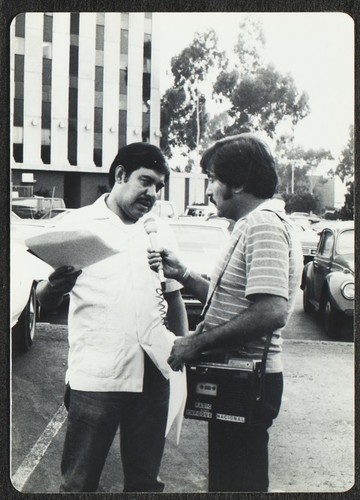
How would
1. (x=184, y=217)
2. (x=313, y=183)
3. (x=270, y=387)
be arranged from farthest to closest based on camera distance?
(x=313, y=183) → (x=184, y=217) → (x=270, y=387)

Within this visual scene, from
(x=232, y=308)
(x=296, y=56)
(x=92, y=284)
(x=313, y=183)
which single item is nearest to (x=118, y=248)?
(x=92, y=284)

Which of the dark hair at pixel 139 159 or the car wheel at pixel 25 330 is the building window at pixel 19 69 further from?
the car wheel at pixel 25 330

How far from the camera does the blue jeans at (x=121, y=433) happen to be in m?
1.74

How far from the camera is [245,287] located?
1.54 m

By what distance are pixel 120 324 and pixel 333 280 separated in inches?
37.8

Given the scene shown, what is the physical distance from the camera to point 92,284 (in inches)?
68.6

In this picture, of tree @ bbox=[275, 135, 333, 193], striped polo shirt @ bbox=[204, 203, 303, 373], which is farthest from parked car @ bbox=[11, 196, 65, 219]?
tree @ bbox=[275, 135, 333, 193]

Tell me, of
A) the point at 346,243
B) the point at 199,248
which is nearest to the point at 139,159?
the point at 199,248

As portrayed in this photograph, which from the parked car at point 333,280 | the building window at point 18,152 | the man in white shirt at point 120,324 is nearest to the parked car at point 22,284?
the man in white shirt at point 120,324

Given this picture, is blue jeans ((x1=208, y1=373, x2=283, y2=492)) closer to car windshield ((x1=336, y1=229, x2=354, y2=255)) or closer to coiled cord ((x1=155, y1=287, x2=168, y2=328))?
coiled cord ((x1=155, y1=287, x2=168, y2=328))

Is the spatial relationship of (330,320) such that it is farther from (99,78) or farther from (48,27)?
(48,27)

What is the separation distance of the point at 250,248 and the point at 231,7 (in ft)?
3.58

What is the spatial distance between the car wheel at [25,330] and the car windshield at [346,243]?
1258 mm

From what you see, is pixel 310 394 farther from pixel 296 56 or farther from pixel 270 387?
pixel 296 56
